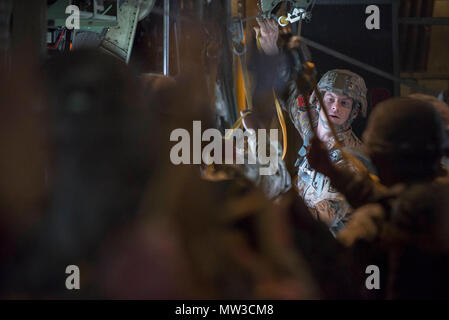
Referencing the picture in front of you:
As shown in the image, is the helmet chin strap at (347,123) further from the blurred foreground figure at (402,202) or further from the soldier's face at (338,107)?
the blurred foreground figure at (402,202)

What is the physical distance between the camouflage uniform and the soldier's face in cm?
3

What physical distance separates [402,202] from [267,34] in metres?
1.49

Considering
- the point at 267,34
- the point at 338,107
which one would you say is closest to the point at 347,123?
the point at 338,107

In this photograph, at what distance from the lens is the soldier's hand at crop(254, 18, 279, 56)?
9.29ft

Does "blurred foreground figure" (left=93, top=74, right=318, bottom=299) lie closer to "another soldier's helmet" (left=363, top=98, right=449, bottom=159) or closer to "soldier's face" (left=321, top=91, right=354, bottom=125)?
"another soldier's helmet" (left=363, top=98, right=449, bottom=159)

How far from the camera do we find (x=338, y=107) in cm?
352

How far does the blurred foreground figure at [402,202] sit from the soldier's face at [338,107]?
65.7 inches

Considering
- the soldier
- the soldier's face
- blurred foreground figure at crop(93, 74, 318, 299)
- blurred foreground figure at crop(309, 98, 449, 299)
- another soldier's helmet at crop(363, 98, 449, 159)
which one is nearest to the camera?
blurred foreground figure at crop(93, 74, 318, 299)

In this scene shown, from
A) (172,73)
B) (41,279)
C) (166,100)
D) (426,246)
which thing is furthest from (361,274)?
(172,73)

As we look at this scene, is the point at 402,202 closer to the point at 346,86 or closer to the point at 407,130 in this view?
the point at 407,130

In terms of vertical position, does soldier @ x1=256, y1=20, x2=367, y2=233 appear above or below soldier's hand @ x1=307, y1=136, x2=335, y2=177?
above

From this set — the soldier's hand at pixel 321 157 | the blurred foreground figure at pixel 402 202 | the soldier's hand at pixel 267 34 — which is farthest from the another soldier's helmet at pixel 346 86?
the soldier's hand at pixel 321 157

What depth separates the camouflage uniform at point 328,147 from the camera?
3080 millimetres

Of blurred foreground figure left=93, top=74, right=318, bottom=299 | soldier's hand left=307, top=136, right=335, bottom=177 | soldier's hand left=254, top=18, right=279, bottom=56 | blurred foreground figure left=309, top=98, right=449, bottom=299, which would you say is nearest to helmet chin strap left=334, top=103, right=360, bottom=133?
soldier's hand left=254, top=18, right=279, bottom=56
